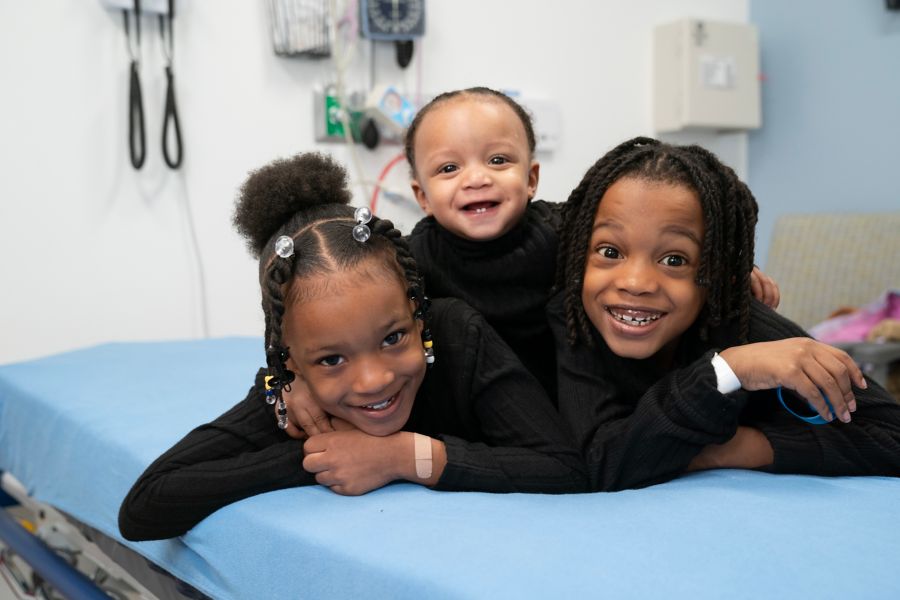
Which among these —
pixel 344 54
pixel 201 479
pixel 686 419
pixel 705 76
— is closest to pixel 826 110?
pixel 705 76

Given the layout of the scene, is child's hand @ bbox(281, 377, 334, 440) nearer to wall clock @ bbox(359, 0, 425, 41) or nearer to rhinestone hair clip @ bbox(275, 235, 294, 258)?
rhinestone hair clip @ bbox(275, 235, 294, 258)

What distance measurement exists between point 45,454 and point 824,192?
2.75 metres

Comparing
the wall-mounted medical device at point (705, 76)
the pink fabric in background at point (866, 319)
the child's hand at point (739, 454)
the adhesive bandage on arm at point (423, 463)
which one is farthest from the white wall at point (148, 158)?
the child's hand at point (739, 454)

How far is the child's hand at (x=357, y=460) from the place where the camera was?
3.23ft

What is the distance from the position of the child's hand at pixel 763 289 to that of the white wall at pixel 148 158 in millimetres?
1709

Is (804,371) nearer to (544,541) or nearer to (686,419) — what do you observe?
(686,419)

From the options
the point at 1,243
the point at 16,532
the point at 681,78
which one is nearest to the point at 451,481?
the point at 16,532

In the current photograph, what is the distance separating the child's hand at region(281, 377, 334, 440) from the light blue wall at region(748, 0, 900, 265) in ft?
7.77

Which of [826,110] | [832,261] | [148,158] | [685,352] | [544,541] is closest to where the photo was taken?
[544,541]

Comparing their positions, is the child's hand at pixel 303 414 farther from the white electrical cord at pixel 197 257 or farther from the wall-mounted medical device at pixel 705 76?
the wall-mounted medical device at pixel 705 76

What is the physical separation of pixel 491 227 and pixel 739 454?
0.46 metres

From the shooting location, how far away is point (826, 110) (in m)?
3.17

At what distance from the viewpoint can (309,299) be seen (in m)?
0.98

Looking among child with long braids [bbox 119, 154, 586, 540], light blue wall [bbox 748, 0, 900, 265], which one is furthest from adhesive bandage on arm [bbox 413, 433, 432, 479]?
light blue wall [bbox 748, 0, 900, 265]
